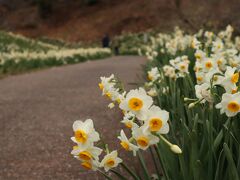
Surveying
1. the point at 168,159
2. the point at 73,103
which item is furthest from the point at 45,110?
the point at 168,159

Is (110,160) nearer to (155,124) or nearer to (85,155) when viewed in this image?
(85,155)

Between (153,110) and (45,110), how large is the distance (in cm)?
336

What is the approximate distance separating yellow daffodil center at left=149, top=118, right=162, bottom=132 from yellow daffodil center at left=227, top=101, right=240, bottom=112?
31cm

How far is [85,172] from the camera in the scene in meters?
2.59

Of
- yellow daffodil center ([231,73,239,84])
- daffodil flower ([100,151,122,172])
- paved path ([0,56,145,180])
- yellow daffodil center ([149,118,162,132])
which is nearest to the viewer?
yellow daffodil center ([149,118,162,132])

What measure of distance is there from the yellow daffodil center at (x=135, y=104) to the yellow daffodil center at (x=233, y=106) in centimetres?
35

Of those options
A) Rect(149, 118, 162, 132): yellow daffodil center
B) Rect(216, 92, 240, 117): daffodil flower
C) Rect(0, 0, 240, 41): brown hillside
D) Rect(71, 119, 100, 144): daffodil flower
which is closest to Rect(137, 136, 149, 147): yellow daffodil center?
Rect(149, 118, 162, 132): yellow daffodil center

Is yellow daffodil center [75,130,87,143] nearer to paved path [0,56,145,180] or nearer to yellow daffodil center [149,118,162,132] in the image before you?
yellow daffodil center [149,118,162,132]

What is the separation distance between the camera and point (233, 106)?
1.43 m

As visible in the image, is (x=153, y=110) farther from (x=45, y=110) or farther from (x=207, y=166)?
(x=45, y=110)

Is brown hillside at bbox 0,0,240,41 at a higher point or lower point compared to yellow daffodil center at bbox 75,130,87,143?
higher

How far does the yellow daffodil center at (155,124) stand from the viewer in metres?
1.32

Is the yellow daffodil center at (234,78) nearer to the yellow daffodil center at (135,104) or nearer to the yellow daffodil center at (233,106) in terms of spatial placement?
the yellow daffodil center at (233,106)

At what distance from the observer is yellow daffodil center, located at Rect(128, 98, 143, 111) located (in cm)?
137
